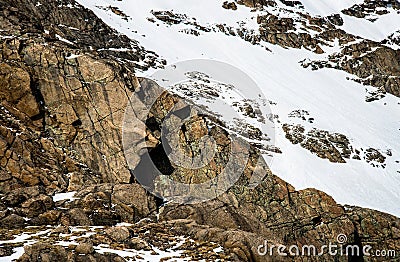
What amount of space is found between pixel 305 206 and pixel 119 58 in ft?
86.3

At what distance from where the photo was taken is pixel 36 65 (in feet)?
74.8

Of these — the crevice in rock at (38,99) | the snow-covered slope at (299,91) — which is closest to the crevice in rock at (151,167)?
the crevice in rock at (38,99)

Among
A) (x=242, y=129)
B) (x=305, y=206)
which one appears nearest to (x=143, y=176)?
(x=305, y=206)

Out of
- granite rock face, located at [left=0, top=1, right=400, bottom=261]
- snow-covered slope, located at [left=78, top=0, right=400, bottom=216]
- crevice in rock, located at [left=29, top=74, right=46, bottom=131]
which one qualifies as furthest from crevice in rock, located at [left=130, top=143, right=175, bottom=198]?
snow-covered slope, located at [left=78, top=0, right=400, bottom=216]

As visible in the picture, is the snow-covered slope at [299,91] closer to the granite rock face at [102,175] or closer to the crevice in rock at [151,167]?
the granite rock face at [102,175]

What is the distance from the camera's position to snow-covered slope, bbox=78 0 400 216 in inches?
1501

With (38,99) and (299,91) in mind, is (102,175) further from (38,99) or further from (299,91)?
(299,91)

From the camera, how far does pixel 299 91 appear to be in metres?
55.2

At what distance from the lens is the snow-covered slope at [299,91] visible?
38.1m

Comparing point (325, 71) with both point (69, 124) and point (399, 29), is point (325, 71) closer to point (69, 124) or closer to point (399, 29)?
point (399, 29)

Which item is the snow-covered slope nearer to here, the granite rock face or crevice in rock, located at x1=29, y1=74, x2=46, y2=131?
the granite rock face

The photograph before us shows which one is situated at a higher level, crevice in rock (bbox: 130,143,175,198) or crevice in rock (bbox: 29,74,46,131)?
crevice in rock (bbox: 29,74,46,131)

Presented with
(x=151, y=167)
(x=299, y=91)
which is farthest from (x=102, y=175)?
(x=299, y=91)

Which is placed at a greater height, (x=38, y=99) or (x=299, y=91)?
(x=299, y=91)
